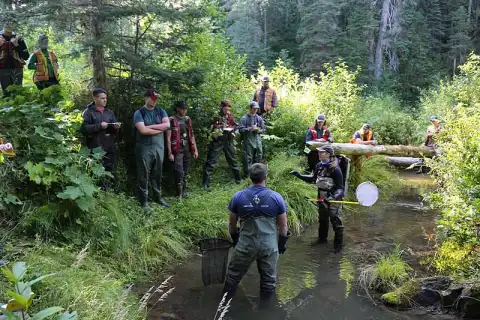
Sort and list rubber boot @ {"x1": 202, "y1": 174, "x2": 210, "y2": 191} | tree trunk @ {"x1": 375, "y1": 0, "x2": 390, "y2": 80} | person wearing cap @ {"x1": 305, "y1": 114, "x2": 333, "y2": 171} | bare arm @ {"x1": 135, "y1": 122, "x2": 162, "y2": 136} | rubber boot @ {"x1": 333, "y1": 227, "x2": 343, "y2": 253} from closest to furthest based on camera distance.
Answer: bare arm @ {"x1": 135, "y1": 122, "x2": 162, "y2": 136}, rubber boot @ {"x1": 333, "y1": 227, "x2": 343, "y2": 253}, rubber boot @ {"x1": 202, "y1": 174, "x2": 210, "y2": 191}, person wearing cap @ {"x1": 305, "y1": 114, "x2": 333, "y2": 171}, tree trunk @ {"x1": 375, "y1": 0, "x2": 390, "y2": 80}

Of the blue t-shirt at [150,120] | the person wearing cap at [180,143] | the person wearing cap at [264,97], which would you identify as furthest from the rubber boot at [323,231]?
the person wearing cap at [264,97]

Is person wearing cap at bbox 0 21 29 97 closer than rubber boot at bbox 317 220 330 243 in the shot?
Yes

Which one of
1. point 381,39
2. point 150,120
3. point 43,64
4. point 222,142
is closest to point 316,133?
point 222,142

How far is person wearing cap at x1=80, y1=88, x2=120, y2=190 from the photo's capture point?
269 inches

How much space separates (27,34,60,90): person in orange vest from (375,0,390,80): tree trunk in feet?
83.1

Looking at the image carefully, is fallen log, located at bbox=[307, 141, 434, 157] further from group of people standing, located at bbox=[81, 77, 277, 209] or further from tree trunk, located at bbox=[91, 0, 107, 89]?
tree trunk, located at bbox=[91, 0, 107, 89]

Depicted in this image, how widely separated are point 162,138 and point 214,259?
282cm

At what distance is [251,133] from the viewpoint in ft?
32.7

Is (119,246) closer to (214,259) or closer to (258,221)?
(214,259)

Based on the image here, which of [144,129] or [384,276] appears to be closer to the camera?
[384,276]

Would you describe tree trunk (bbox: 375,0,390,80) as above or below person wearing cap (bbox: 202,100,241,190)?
above

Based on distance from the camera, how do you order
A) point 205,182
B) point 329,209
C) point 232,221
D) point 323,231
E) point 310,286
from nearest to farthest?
1. point 232,221
2. point 310,286
3. point 329,209
4. point 323,231
5. point 205,182

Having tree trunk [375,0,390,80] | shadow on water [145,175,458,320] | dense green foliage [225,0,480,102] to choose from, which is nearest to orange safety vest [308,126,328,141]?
shadow on water [145,175,458,320]

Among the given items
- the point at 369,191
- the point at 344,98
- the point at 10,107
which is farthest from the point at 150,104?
the point at 344,98
